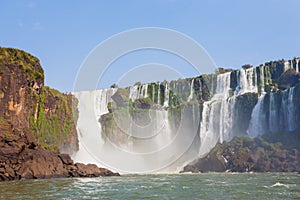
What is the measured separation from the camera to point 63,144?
62625 mm

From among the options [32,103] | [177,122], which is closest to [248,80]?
[177,122]

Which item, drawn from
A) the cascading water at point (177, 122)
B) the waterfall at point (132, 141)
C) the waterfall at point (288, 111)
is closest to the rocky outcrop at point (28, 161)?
the cascading water at point (177, 122)

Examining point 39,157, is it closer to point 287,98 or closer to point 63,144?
point 63,144

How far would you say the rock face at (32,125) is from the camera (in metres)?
34.2

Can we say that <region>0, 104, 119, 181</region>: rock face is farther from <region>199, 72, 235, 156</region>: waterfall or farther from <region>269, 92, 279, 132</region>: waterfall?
<region>269, 92, 279, 132</region>: waterfall

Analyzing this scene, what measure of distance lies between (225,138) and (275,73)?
2027cm

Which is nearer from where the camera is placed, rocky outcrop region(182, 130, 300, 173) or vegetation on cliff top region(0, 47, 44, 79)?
vegetation on cliff top region(0, 47, 44, 79)

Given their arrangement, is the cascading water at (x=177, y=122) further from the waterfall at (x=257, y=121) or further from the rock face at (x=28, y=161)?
the rock face at (x=28, y=161)

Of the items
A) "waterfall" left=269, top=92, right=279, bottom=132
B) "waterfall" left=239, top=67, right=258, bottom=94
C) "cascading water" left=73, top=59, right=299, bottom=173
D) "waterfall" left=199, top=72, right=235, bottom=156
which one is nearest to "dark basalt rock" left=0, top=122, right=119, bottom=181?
"cascading water" left=73, top=59, right=299, bottom=173

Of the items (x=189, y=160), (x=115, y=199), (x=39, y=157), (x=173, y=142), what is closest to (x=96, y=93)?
(x=173, y=142)

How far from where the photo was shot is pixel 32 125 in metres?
52.9

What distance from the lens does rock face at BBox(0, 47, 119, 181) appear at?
34250mm

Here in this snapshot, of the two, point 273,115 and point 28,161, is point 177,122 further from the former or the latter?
point 28,161

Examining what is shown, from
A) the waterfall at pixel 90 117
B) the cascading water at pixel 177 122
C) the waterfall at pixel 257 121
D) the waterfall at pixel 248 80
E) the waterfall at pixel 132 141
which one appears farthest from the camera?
the waterfall at pixel 248 80
